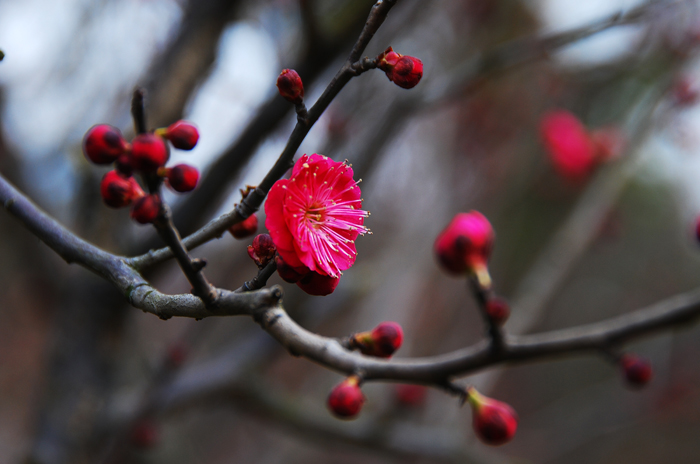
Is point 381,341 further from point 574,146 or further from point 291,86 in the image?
point 574,146

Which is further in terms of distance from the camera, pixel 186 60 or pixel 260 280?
pixel 186 60

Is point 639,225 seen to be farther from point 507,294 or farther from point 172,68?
point 172,68

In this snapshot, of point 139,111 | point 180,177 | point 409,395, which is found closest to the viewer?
point 139,111

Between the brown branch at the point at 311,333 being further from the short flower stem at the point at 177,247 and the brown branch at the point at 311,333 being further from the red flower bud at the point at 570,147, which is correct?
the red flower bud at the point at 570,147

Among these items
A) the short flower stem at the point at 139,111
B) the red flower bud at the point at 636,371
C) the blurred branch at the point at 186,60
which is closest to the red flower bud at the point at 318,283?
the short flower stem at the point at 139,111

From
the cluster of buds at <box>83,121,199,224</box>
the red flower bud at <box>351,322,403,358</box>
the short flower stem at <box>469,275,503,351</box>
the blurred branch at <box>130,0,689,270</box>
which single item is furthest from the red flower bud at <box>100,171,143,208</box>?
the blurred branch at <box>130,0,689,270</box>

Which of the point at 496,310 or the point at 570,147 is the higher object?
the point at 496,310

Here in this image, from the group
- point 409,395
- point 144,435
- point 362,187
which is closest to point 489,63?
point 362,187
